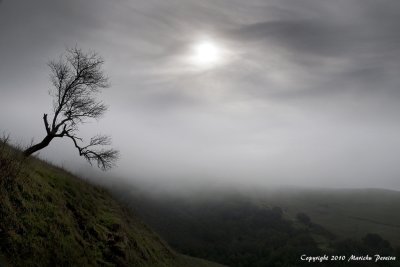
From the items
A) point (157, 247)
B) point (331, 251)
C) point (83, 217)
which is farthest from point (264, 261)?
point (83, 217)

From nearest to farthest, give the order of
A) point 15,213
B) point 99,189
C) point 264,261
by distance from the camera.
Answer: point 15,213 → point 99,189 → point 264,261

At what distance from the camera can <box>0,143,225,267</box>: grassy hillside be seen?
12484 millimetres

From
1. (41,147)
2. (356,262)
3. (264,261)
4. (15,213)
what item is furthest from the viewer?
(264,261)

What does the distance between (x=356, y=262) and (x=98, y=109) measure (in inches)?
6959

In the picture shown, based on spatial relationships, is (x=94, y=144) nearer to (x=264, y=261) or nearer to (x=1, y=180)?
(x=1, y=180)

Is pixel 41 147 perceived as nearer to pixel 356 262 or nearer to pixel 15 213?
pixel 15 213

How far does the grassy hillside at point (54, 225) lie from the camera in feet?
41.0

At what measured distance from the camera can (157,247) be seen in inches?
1143

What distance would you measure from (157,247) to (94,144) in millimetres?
Answer: 10681

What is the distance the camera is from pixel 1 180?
13508mm

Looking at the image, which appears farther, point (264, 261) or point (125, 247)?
point (264, 261)

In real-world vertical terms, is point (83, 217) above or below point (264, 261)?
above

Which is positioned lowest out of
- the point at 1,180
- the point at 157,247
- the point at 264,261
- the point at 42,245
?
the point at 264,261

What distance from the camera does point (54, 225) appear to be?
15070 millimetres
